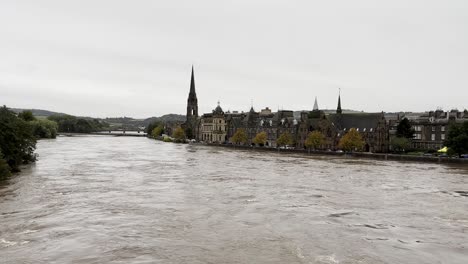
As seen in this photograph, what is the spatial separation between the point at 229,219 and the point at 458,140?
2253 inches

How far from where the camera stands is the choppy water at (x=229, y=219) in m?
21.8

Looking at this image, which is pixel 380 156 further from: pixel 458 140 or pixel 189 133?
pixel 189 133

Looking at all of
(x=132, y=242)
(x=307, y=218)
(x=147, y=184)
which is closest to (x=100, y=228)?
(x=132, y=242)

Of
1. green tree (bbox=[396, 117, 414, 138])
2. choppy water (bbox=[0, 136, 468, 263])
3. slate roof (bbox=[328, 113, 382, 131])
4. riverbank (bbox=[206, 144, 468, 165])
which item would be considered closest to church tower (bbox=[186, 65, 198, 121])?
riverbank (bbox=[206, 144, 468, 165])

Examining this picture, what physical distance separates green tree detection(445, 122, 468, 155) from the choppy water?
2607 centimetres

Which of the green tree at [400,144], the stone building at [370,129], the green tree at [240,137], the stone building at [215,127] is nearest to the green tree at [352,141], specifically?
the stone building at [370,129]

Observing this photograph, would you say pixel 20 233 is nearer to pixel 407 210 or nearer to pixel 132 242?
pixel 132 242

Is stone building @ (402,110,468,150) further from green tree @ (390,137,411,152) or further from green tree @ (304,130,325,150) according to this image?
green tree @ (304,130,325,150)

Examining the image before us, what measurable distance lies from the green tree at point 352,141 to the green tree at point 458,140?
21.3 meters

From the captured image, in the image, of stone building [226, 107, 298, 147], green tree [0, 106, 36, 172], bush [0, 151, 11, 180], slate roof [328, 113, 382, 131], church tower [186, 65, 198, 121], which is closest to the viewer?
bush [0, 151, 11, 180]

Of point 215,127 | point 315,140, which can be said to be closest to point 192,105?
point 215,127

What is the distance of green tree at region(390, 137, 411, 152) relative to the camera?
9288 cm

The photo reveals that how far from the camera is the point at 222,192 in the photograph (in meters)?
39.7

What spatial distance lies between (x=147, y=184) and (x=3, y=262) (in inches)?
971
